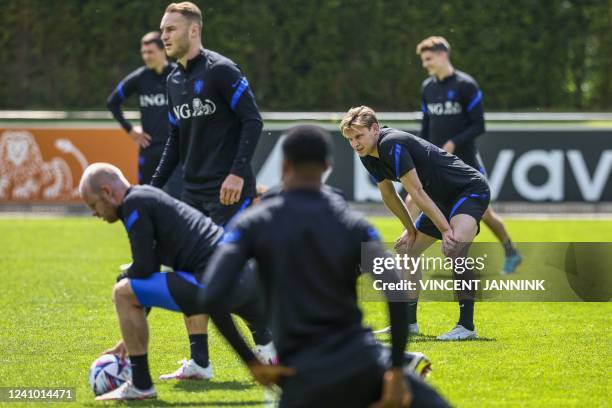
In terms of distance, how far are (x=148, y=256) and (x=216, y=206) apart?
66.4 inches

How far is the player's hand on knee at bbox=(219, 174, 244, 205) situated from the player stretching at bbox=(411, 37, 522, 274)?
4.82 metres

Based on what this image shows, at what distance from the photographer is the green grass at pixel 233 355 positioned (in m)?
7.06

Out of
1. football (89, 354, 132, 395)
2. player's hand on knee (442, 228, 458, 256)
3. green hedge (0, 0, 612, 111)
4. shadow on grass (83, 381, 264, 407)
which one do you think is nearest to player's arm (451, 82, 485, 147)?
player's hand on knee (442, 228, 458, 256)

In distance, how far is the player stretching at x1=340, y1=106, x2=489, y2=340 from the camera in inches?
331

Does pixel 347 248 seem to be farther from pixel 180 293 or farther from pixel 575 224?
pixel 575 224

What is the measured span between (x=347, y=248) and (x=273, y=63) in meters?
19.7

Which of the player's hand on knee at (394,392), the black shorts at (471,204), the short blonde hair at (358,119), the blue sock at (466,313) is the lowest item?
the blue sock at (466,313)

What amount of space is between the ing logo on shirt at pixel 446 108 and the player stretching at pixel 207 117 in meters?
4.69

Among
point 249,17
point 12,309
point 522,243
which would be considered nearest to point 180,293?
point 12,309

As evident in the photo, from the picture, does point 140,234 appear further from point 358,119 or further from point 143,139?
point 143,139

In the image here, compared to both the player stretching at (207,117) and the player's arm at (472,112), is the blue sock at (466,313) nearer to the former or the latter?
the player stretching at (207,117)

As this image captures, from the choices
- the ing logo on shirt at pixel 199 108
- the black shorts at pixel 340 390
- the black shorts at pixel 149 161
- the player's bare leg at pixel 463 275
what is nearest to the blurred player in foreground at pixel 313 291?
the black shorts at pixel 340 390

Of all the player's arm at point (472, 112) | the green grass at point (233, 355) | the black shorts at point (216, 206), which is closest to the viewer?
the green grass at point (233, 355)

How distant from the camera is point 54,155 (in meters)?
18.8
